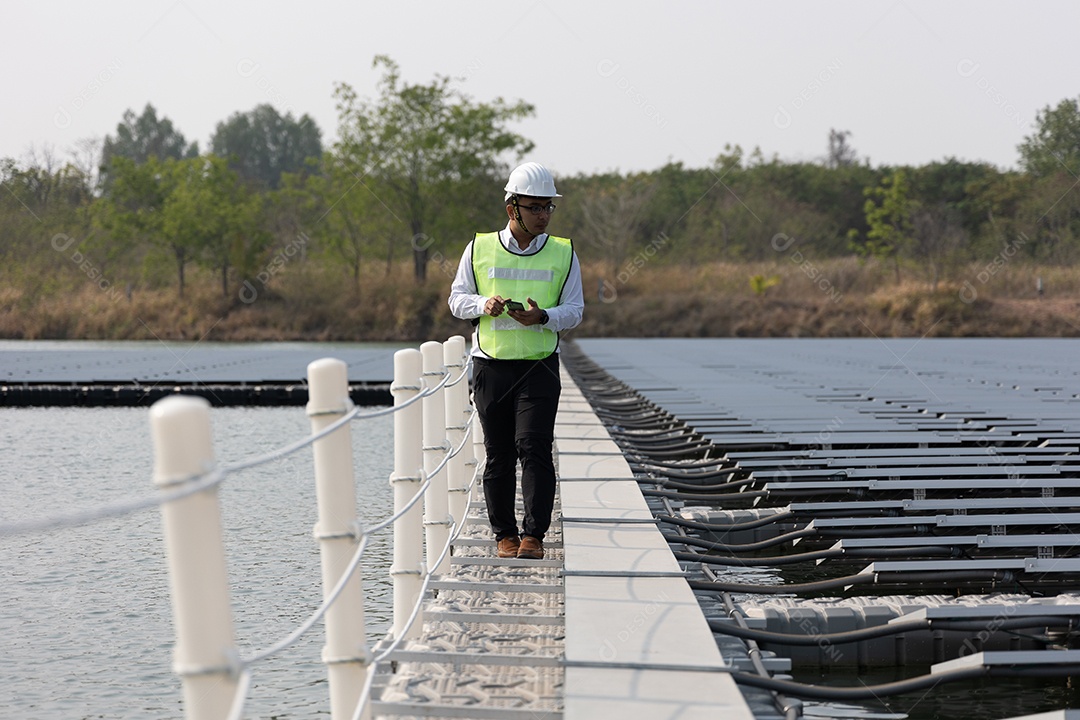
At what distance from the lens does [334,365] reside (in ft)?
9.33

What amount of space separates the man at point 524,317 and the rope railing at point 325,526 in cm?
25

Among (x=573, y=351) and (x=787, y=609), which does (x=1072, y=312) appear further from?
(x=787, y=609)

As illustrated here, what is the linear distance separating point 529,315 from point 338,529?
1.77 metres

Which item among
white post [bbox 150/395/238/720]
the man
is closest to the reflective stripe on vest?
the man

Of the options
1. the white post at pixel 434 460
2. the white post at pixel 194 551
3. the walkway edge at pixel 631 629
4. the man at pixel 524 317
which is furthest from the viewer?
the white post at pixel 434 460

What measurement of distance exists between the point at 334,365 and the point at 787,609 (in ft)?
8.20

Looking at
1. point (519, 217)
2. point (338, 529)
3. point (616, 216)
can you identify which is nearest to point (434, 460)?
point (519, 217)

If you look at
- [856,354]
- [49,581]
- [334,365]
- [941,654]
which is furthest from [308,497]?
[856,354]

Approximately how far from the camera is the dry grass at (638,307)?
36781 millimetres

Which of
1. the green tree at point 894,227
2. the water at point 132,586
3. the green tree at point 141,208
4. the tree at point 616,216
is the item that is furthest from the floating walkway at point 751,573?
the green tree at point 141,208

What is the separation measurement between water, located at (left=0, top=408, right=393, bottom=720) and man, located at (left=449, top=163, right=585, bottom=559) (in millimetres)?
1358

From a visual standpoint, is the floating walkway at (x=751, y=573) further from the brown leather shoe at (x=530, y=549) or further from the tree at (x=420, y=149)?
the tree at (x=420, y=149)

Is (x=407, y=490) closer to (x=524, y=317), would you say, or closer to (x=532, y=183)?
(x=524, y=317)

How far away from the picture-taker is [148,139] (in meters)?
86.9
